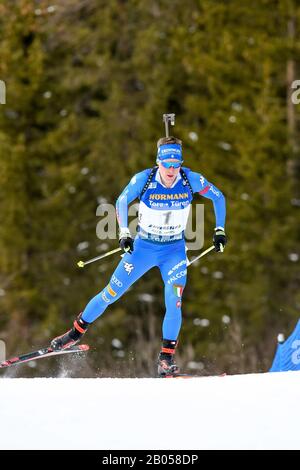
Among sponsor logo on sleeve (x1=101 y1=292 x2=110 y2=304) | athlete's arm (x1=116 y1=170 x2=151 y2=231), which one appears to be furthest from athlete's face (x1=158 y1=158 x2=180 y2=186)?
sponsor logo on sleeve (x1=101 y1=292 x2=110 y2=304)

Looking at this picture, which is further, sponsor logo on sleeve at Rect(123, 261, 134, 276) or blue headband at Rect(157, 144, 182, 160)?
sponsor logo on sleeve at Rect(123, 261, 134, 276)

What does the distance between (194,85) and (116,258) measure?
5.34 m

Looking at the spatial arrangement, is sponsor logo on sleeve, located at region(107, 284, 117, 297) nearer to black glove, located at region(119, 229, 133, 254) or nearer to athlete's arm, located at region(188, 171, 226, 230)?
black glove, located at region(119, 229, 133, 254)

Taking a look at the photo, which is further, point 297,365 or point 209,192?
point 297,365

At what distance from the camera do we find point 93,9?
31.6 meters

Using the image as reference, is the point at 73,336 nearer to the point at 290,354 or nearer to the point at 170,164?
the point at 170,164

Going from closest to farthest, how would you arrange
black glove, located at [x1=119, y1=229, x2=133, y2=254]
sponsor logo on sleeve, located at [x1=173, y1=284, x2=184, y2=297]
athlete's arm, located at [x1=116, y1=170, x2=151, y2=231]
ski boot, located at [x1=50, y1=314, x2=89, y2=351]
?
black glove, located at [x1=119, y1=229, x2=133, y2=254] → athlete's arm, located at [x1=116, y1=170, x2=151, y2=231] → sponsor logo on sleeve, located at [x1=173, y1=284, x2=184, y2=297] → ski boot, located at [x1=50, y1=314, x2=89, y2=351]

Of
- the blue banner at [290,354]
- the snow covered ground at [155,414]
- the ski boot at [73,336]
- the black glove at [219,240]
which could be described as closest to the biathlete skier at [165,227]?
the black glove at [219,240]

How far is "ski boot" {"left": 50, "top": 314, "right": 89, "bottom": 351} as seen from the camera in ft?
33.4

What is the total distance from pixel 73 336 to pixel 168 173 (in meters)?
1.97

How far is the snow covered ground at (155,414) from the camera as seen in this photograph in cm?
746

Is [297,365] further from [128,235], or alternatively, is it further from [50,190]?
[50,190]
